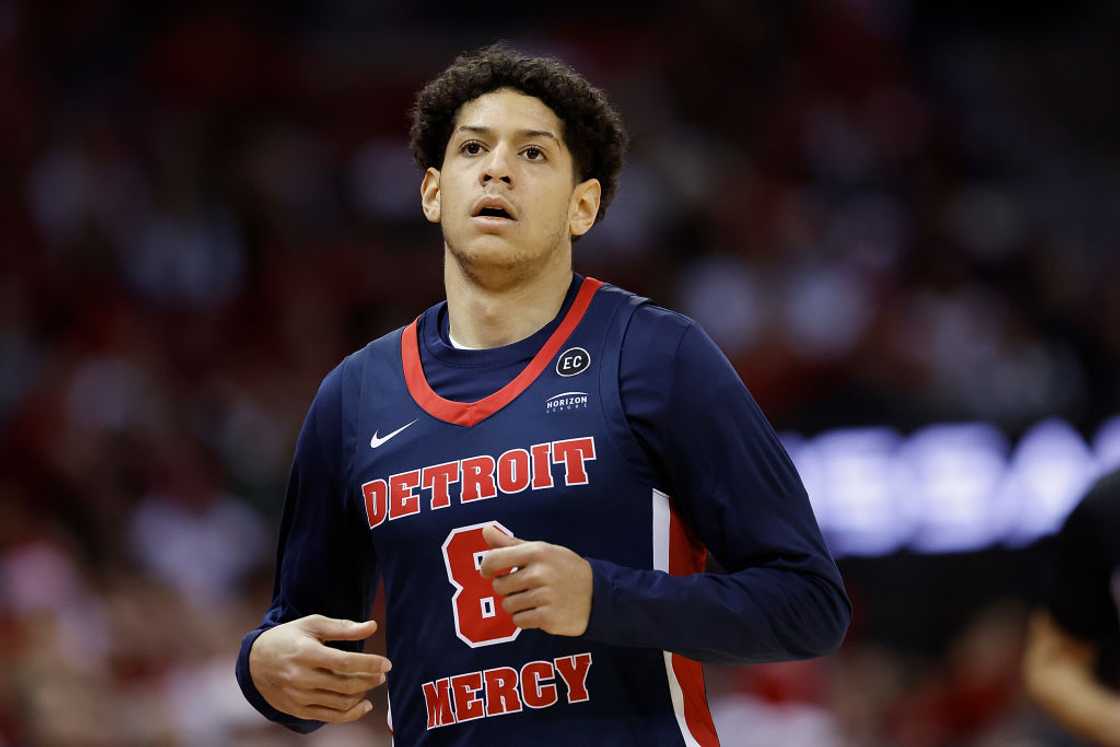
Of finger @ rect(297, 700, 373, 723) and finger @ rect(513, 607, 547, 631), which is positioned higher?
finger @ rect(513, 607, 547, 631)

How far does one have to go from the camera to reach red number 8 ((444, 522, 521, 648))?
3.40m

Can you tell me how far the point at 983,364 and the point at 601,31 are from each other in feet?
15.9

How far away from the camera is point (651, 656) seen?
3398 mm

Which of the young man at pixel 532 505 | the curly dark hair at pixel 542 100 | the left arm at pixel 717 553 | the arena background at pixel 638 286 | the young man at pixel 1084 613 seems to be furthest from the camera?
the arena background at pixel 638 286

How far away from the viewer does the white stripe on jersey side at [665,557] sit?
11.1ft

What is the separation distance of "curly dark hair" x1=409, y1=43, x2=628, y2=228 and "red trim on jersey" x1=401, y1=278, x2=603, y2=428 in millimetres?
358

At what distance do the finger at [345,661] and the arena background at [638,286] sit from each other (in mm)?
4765

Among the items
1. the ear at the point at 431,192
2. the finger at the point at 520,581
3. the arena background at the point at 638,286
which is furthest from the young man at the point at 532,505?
the arena background at the point at 638,286

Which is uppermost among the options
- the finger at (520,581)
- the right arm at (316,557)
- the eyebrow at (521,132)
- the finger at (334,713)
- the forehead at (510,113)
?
the forehead at (510,113)

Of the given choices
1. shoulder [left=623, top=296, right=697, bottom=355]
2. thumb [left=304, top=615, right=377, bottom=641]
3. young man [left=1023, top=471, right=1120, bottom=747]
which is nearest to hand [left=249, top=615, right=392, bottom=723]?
thumb [left=304, top=615, right=377, bottom=641]

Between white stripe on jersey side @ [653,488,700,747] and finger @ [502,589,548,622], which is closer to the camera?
finger @ [502,589,548,622]

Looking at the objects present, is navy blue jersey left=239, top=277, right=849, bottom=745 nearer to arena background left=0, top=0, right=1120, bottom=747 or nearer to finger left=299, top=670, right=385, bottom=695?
finger left=299, top=670, right=385, bottom=695

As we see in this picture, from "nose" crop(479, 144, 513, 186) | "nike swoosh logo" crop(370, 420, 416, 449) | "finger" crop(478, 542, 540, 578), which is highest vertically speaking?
"nose" crop(479, 144, 513, 186)

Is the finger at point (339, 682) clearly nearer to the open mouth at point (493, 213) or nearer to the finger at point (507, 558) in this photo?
the finger at point (507, 558)
